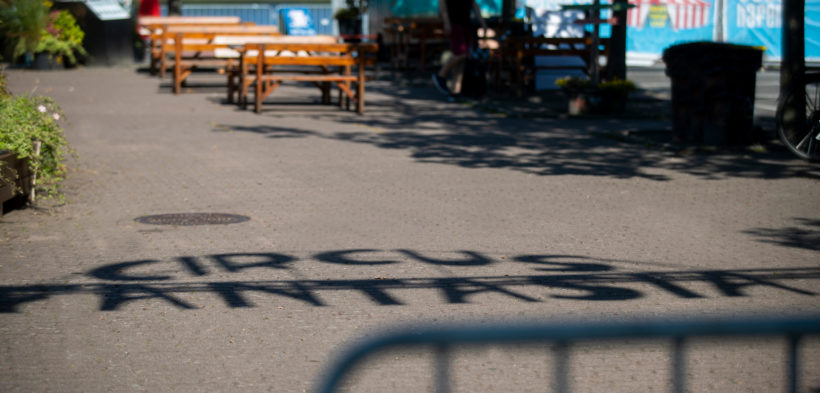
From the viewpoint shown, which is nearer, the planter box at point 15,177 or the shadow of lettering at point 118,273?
the shadow of lettering at point 118,273

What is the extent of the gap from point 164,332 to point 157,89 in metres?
17.2

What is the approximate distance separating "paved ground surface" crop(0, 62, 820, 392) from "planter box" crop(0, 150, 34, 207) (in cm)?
25

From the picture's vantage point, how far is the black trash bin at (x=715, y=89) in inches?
481

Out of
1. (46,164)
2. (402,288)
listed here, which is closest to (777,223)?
(402,288)

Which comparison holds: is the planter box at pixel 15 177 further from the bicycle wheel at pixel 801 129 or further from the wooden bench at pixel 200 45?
the wooden bench at pixel 200 45

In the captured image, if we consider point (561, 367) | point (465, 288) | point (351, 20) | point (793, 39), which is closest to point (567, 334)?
point (561, 367)

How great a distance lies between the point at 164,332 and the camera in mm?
5094

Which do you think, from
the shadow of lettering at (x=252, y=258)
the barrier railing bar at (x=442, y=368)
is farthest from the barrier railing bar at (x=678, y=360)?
the shadow of lettering at (x=252, y=258)

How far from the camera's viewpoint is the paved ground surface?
4.45 metres

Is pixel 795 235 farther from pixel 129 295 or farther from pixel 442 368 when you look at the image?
pixel 442 368

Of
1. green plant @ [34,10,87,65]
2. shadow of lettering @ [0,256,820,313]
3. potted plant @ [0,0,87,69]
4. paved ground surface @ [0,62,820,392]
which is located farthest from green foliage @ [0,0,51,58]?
green plant @ [34,10,87,65]

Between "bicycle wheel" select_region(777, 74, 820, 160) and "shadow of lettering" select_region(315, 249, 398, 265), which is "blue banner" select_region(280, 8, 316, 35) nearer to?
"bicycle wheel" select_region(777, 74, 820, 160)

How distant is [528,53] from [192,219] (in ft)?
43.2

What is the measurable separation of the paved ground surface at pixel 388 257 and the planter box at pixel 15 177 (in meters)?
0.25
